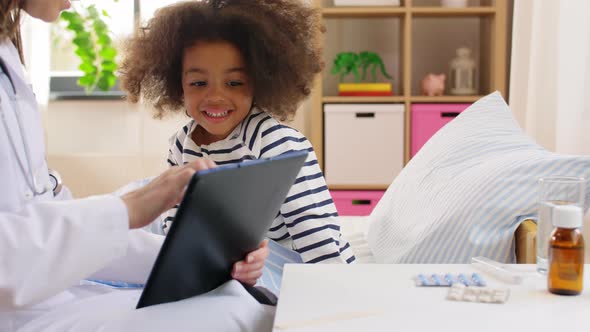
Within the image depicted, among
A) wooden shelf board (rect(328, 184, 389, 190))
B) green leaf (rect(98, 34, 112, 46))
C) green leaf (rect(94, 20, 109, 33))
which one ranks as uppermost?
green leaf (rect(94, 20, 109, 33))

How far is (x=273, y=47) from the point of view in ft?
5.37

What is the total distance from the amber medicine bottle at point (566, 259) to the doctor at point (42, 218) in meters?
0.41

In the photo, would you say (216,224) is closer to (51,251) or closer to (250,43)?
(51,251)

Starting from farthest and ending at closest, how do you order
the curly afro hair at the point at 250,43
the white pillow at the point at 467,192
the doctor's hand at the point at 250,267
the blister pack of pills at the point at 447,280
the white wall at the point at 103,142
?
1. the white wall at the point at 103,142
2. the curly afro hair at the point at 250,43
3. the white pillow at the point at 467,192
4. the doctor's hand at the point at 250,267
5. the blister pack of pills at the point at 447,280

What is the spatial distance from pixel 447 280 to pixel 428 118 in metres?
2.38

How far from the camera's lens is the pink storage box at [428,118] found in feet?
10.7

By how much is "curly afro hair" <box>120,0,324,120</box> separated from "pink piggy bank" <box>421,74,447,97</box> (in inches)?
68.0

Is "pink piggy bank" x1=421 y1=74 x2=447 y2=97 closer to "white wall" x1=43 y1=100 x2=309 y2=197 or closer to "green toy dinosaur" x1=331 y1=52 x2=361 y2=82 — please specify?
"green toy dinosaur" x1=331 y1=52 x2=361 y2=82

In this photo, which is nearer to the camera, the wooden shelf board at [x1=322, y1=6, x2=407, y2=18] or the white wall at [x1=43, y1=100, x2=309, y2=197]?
the wooden shelf board at [x1=322, y1=6, x2=407, y2=18]

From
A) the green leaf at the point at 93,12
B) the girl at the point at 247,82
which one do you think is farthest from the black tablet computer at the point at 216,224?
the green leaf at the point at 93,12

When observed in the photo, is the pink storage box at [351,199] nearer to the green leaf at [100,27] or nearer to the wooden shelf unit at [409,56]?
the wooden shelf unit at [409,56]

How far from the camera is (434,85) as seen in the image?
3402 millimetres

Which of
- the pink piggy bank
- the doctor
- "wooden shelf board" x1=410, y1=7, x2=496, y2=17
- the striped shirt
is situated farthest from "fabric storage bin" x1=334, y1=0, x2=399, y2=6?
the doctor

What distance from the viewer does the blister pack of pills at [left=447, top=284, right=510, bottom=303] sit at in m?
0.87
